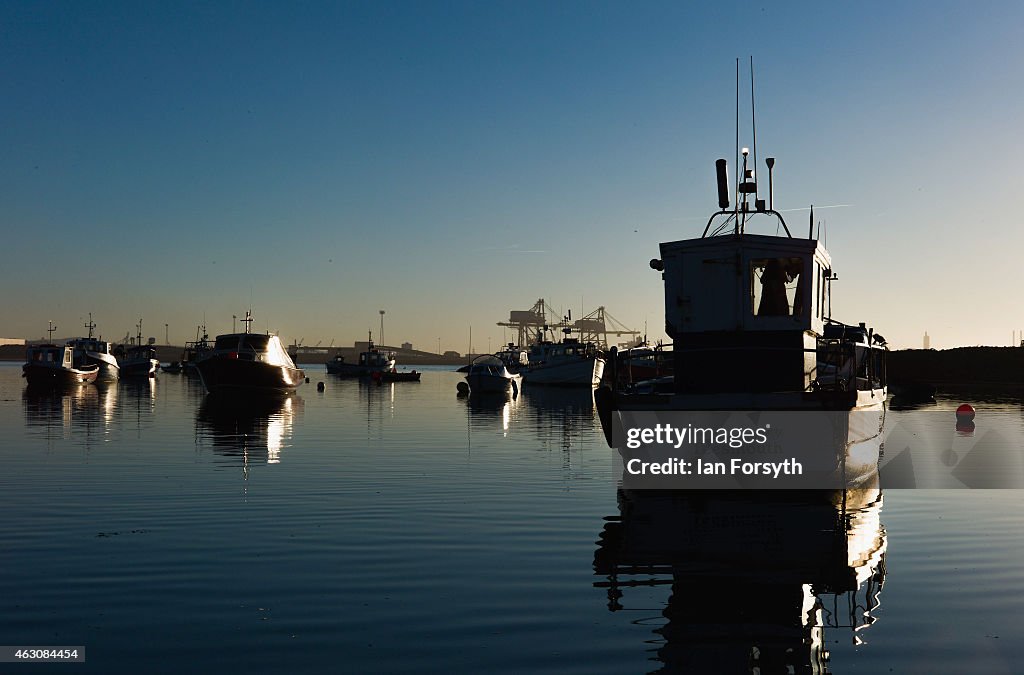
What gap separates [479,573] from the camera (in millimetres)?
14938

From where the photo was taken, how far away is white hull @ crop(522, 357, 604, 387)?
11275 centimetres

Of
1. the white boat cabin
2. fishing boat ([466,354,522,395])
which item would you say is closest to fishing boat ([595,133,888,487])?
the white boat cabin

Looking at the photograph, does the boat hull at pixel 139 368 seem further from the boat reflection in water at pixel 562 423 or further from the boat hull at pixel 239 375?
the boat reflection in water at pixel 562 423

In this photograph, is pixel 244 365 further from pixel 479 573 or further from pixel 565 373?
pixel 479 573

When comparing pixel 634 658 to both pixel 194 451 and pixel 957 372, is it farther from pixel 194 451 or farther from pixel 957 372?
pixel 957 372

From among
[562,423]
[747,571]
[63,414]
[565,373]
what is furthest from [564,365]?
[747,571]

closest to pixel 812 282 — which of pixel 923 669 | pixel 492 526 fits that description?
pixel 492 526

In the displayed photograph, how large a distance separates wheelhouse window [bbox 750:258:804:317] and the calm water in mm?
5227

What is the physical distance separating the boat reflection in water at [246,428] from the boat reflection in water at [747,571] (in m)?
15.0

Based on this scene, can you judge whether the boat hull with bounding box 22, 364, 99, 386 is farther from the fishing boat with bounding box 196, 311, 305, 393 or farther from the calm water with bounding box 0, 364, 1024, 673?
the calm water with bounding box 0, 364, 1024, 673

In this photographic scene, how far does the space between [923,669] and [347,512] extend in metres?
13.6

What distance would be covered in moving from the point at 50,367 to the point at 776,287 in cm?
9632

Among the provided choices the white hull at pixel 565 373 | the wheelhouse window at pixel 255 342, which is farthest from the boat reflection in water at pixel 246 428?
the white hull at pixel 565 373

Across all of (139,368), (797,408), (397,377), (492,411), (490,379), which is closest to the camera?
(797,408)
